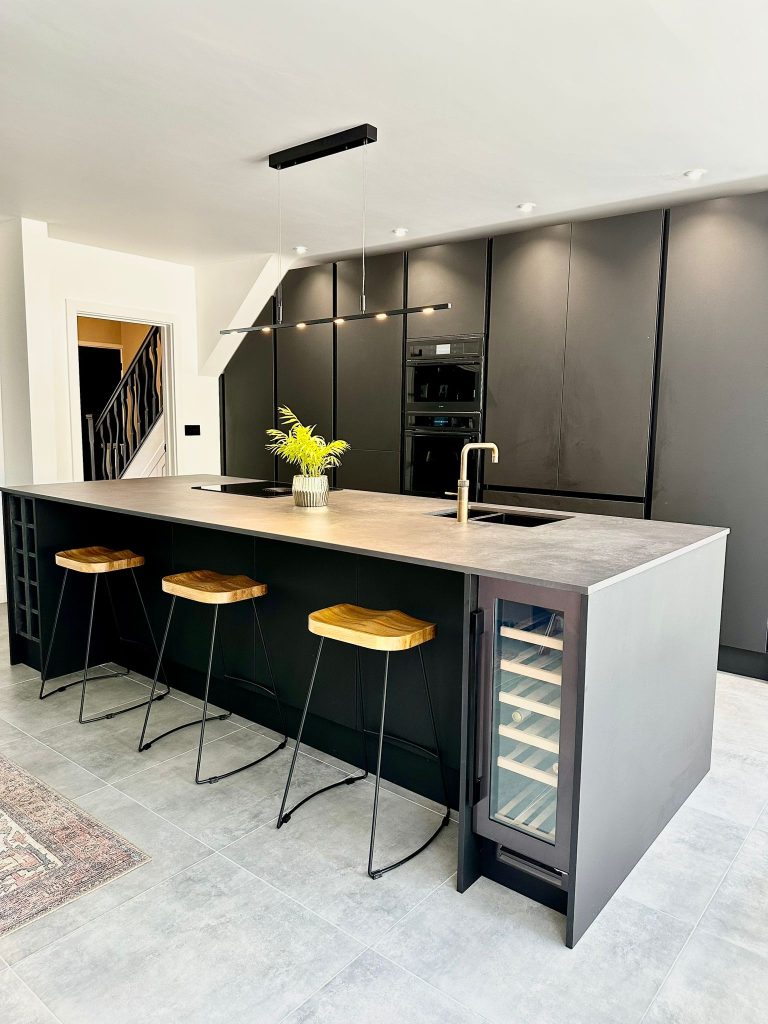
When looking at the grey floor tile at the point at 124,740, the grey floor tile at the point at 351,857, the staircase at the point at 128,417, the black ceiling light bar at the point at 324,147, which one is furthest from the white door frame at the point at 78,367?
the grey floor tile at the point at 351,857

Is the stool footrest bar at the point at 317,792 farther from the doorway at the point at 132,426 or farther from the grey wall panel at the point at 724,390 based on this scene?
the doorway at the point at 132,426

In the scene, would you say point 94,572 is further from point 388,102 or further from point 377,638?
point 388,102

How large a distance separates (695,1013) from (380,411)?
164 inches

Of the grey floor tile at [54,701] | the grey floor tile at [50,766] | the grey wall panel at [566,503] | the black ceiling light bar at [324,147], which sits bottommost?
the grey floor tile at [54,701]

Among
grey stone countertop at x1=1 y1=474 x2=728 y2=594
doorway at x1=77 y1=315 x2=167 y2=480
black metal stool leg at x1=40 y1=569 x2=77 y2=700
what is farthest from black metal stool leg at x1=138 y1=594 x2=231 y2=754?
doorway at x1=77 y1=315 x2=167 y2=480

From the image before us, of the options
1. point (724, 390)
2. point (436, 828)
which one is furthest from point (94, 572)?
point (724, 390)

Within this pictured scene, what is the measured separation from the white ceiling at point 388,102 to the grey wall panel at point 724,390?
275mm

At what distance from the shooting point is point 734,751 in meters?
3.02

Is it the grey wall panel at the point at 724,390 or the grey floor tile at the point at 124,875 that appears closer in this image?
the grey floor tile at the point at 124,875

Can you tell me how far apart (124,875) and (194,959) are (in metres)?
0.45

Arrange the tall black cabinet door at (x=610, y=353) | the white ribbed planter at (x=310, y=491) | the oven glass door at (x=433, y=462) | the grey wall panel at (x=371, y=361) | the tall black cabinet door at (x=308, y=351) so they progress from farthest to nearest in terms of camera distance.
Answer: the tall black cabinet door at (x=308, y=351) < the grey wall panel at (x=371, y=361) < the oven glass door at (x=433, y=462) < the tall black cabinet door at (x=610, y=353) < the white ribbed planter at (x=310, y=491)

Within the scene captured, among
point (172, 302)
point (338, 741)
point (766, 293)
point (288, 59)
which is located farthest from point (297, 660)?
point (172, 302)

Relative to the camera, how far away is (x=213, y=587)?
2867mm

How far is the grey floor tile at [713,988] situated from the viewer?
5.41 ft
